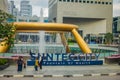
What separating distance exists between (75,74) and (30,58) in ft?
27.3

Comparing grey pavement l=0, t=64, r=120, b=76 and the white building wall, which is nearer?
grey pavement l=0, t=64, r=120, b=76

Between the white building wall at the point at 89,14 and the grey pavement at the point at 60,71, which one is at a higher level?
the white building wall at the point at 89,14

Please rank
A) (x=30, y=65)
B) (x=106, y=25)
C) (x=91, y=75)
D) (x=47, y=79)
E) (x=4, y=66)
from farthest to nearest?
1. (x=106, y=25)
2. (x=30, y=65)
3. (x=4, y=66)
4. (x=91, y=75)
5. (x=47, y=79)

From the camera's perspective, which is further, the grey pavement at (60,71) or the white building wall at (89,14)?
the white building wall at (89,14)

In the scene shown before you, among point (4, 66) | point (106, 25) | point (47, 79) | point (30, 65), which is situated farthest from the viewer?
point (106, 25)

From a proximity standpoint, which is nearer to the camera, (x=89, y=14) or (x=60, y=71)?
(x=60, y=71)

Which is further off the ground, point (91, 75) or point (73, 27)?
point (73, 27)

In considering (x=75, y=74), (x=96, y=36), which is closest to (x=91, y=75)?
(x=75, y=74)

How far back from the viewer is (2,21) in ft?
84.6

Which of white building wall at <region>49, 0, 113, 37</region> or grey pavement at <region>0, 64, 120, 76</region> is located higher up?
white building wall at <region>49, 0, 113, 37</region>

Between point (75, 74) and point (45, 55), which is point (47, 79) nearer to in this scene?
point (75, 74)

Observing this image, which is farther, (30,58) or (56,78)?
(30,58)

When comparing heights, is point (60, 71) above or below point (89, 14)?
below

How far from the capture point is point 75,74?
21.8 metres
